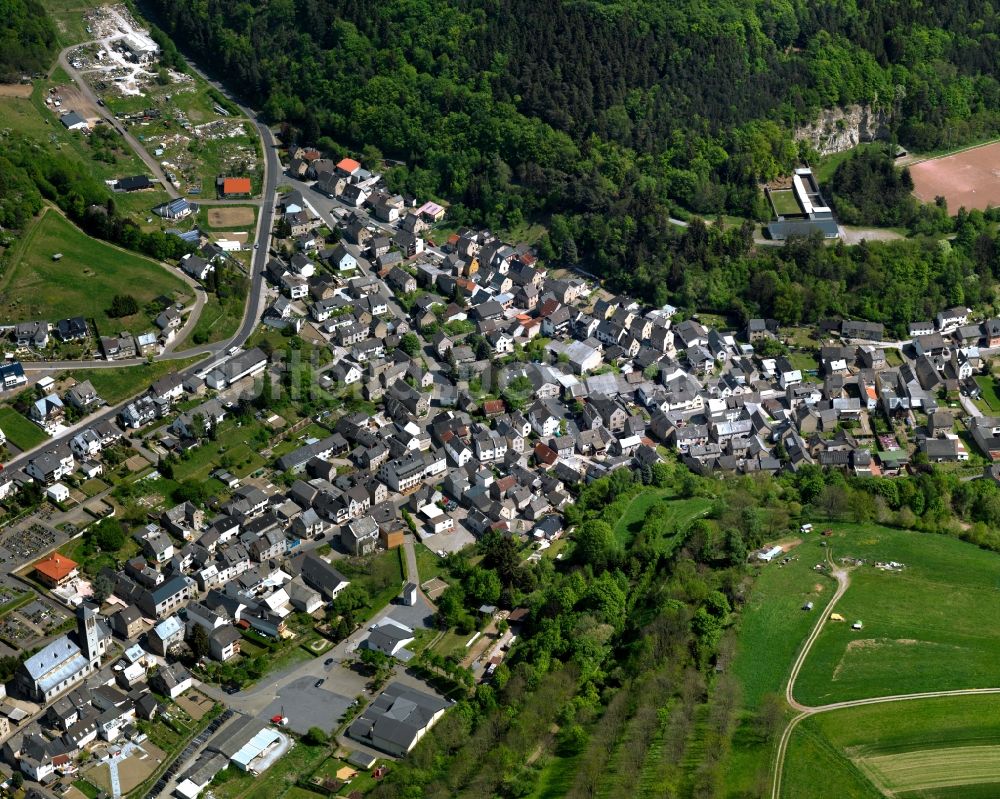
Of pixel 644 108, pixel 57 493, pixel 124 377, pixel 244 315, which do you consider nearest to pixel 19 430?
pixel 57 493

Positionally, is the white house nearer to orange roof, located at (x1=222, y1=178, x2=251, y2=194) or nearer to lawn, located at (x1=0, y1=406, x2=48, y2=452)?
lawn, located at (x1=0, y1=406, x2=48, y2=452)

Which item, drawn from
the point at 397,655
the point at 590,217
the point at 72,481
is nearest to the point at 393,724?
the point at 397,655

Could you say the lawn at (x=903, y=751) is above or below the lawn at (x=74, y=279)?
above

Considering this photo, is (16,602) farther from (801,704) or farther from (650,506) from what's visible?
(801,704)

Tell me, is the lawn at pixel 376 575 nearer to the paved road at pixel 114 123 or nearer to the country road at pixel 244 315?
the country road at pixel 244 315

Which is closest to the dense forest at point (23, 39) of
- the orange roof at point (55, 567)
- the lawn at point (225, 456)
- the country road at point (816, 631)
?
the lawn at point (225, 456)

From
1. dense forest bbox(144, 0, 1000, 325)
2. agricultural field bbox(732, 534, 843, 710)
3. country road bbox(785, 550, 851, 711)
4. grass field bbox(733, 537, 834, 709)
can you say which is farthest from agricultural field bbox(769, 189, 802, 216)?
country road bbox(785, 550, 851, 711)
